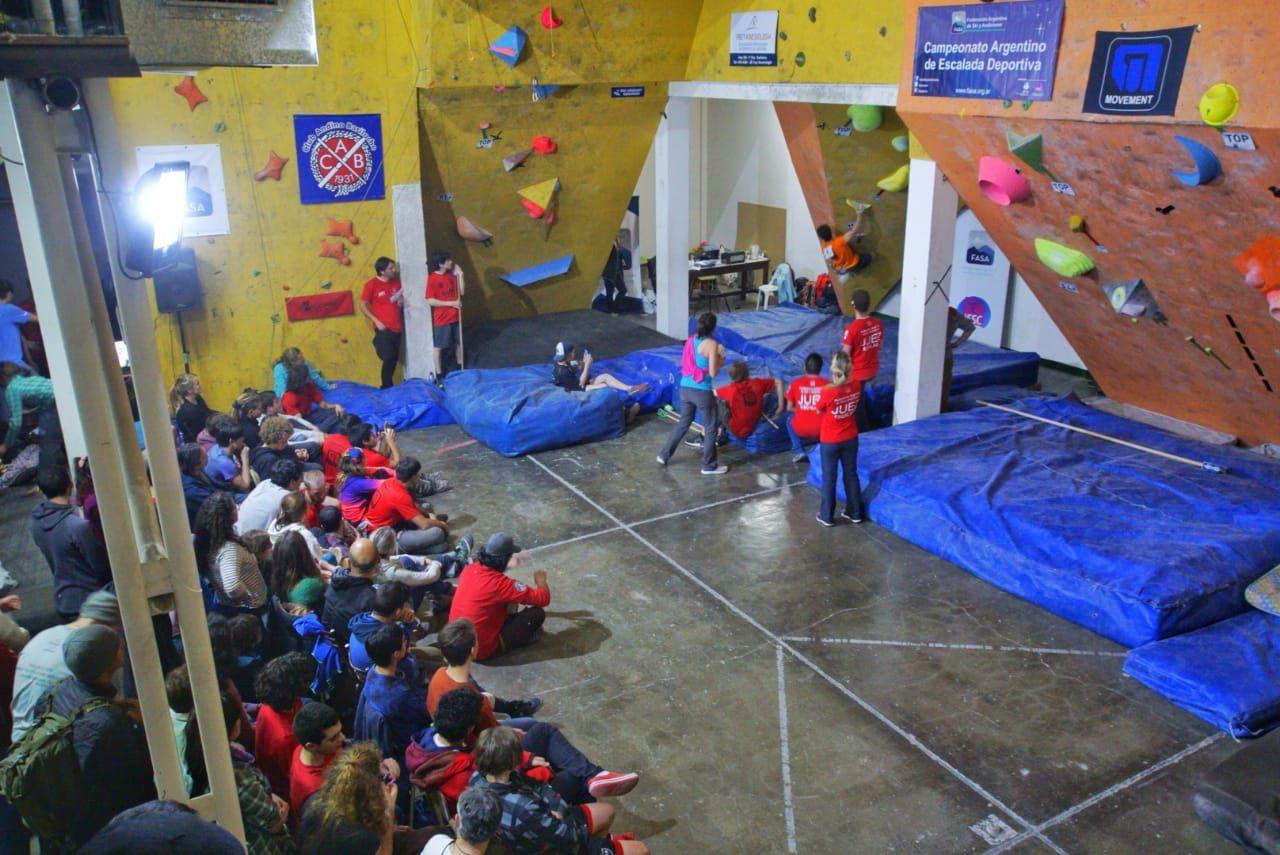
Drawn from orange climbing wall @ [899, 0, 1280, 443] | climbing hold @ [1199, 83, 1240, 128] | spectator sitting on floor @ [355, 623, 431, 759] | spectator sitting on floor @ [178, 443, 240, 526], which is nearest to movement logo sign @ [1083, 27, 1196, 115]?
orange climbing wall @ [899, 0, 1280, 443]

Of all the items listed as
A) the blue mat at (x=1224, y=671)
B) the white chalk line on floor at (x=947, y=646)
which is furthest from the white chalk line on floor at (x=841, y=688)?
the blue mat at (x=1224, y=671)

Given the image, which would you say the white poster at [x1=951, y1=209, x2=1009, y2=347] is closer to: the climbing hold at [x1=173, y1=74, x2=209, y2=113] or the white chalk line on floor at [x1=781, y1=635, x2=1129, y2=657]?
the white chalk line on floor at [x1=781, y1=635, x2=1129, y2=657]

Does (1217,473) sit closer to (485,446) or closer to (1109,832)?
(1109,832)

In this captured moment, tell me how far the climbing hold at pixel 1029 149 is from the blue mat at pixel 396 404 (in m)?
6.06

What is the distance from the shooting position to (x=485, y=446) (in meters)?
10.2

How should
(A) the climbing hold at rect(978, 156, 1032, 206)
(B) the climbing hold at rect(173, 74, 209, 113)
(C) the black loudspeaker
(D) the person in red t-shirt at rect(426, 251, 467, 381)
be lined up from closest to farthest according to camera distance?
(A) the climbing hold at rect(978, 156, 1032, 206)
(C) the black loudspeaker
(B) the climbing hold at rect(173, 74, 209, 113)
(D) the person in red t-shirt at rect(426, 251, 467, 381)

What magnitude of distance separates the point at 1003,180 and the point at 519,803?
18.5 feet

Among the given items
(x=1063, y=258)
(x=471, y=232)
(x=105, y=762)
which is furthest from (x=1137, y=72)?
(x=471, y=232)

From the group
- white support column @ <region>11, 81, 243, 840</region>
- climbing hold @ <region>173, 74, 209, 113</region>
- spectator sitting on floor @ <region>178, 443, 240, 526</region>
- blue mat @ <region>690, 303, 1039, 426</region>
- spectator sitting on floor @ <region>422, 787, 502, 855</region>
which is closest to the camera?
white support column @ <region>11, 81, 243, 840</region>

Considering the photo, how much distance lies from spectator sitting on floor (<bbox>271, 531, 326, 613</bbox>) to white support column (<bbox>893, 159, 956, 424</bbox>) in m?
A: 5.47

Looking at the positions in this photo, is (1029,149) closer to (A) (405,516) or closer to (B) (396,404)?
(A) (405,516)

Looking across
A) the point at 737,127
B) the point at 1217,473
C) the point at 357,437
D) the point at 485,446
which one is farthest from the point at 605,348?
the point at 1217,473

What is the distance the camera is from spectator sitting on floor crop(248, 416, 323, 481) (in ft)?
25.4

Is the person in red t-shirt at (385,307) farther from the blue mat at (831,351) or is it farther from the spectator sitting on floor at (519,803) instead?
the spectator sitting on floor at (519,803)
